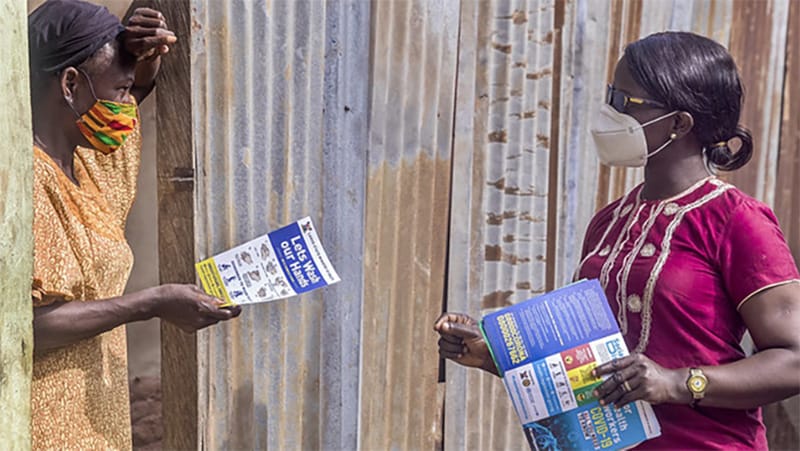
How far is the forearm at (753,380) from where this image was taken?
6.56 ft

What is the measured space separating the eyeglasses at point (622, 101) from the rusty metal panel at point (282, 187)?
104cm

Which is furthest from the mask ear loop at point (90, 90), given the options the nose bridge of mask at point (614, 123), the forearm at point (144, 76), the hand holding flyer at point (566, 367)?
the nose bridge of mask at point (614, 123)

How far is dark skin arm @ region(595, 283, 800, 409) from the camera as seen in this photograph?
6.57 feet

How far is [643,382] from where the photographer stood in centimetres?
203

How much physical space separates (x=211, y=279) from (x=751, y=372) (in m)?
1.43

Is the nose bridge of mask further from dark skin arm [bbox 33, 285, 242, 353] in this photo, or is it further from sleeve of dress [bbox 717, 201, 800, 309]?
dark skin arm [bbox 33, 285, 242, 353]

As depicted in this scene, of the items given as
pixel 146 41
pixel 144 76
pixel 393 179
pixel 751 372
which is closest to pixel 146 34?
pixel 146 41

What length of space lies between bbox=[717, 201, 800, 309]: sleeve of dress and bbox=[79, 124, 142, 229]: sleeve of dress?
1627 millimetres

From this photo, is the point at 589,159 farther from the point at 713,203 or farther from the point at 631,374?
the point at 631,374

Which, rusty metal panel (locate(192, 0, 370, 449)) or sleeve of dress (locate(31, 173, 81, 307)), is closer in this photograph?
sleeve of dress (locate(31, 173, 81, 307))

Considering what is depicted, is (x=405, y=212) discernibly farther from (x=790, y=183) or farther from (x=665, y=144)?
(x=790, y=183)

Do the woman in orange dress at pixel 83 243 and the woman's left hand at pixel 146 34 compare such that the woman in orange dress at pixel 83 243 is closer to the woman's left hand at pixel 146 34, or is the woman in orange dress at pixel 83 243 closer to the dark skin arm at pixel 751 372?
the woman's left hand at pixel 146 34

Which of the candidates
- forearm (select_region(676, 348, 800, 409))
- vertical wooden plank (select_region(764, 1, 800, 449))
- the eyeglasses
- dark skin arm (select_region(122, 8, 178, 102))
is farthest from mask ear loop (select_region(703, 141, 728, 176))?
vertical wooden plank (select_region(764, 1, 800, 449))

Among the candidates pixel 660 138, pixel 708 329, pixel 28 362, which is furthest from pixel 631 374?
pixel 28 362
